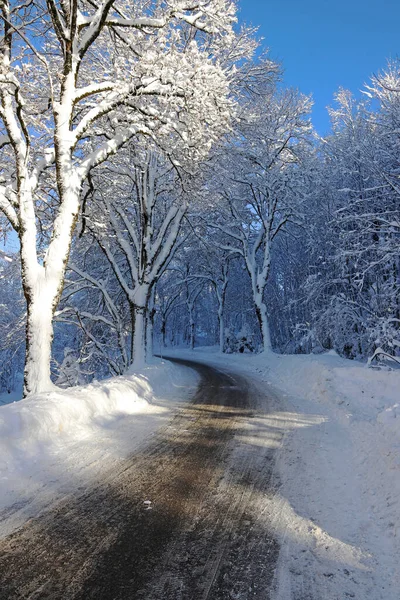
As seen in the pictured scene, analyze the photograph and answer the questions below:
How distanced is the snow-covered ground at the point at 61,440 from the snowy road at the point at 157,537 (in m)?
0.28

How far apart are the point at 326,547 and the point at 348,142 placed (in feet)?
69.2

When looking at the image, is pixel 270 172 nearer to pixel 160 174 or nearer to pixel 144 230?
pixel 160 174

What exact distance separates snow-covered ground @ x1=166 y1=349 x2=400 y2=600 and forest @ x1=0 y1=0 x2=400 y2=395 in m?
4.36

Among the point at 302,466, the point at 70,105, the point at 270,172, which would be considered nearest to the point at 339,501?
the point at 302,466

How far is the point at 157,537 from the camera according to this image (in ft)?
9.26

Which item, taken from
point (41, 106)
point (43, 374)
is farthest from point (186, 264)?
point (43, 374)

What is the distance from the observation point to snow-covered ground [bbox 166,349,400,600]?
2404 millimetres

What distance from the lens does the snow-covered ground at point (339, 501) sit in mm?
2404

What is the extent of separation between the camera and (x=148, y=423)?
6.76m

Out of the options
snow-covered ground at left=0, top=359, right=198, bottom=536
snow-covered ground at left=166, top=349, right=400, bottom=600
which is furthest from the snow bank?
snow-covered ground at left=166, top=349, right=400, bottom=600

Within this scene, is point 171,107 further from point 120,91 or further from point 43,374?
point 43,374

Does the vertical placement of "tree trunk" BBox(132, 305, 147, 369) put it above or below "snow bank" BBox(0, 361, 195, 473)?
above

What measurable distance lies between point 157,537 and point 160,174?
13812mm

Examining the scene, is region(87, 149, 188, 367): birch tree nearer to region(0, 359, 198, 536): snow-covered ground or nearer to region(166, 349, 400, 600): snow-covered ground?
region(0, 359, 198, 536): snow-covered ground
